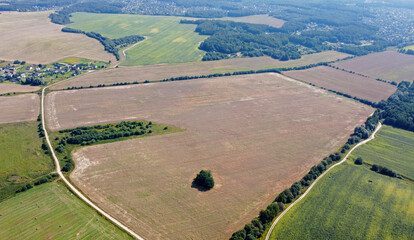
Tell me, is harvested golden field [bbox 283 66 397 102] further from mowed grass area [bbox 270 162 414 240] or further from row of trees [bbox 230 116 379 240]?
mowed grass area [bbox 270 162 414 240]

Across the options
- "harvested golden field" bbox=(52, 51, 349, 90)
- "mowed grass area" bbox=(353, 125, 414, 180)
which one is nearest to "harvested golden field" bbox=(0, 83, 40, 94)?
"harvested golden field" bbox=(52, 51, 349, 90)

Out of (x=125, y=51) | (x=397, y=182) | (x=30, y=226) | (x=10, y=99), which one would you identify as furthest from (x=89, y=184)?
(x=125, y=51)

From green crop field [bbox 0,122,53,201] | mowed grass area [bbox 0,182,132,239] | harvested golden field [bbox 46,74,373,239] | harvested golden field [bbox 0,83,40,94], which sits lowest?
harvested golden field [bbox 0,83,40,94]

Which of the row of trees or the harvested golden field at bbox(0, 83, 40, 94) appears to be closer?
the row of trees

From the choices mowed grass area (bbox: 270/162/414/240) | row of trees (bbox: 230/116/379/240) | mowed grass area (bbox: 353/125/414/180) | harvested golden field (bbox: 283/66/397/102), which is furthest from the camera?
harvested golden field (bbox: 283/66/397/102)

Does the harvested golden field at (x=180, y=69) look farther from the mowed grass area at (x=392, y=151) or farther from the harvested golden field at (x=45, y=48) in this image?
the mowed grass area at (x=392, y=151)

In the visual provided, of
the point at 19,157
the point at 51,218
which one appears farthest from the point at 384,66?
the point at 19,157
